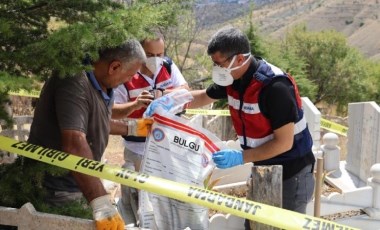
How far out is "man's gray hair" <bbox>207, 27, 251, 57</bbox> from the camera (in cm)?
303

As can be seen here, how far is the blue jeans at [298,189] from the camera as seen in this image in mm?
3207

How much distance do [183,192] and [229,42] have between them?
1275mm

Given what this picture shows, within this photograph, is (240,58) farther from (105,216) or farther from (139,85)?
(105,216)

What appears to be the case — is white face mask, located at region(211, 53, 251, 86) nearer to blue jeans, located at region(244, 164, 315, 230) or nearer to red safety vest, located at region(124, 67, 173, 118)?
blue jeans, located at region(244, 164, 315, 230)

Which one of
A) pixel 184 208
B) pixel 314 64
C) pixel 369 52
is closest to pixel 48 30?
pixel 184 208

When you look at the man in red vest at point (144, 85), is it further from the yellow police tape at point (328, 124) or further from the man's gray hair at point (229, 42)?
the yellow police tape at point (328, 124)

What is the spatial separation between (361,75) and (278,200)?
1125 inches

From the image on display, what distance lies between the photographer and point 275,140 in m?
2.95

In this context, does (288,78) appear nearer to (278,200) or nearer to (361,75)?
(278,200)

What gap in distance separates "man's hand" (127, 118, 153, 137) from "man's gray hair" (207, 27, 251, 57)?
670 millimetres

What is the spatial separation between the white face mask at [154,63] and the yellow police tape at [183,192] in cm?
184

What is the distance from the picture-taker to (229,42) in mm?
3033

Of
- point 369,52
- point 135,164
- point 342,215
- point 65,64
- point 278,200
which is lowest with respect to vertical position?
point 369,52

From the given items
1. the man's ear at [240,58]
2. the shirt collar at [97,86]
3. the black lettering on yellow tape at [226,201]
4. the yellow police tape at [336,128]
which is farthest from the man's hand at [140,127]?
the yellow police tape at [336,128]
